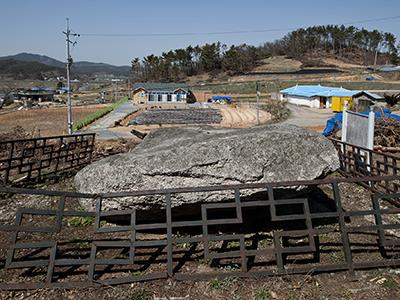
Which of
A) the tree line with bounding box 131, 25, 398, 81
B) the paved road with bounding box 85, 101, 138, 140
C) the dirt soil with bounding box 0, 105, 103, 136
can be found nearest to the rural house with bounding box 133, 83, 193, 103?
the dirt soil with bounding box 0, 105, 103, 136

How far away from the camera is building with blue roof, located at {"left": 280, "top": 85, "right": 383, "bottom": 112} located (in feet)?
132

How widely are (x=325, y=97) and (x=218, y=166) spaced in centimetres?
4842

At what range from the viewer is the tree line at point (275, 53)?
113625 millimetres

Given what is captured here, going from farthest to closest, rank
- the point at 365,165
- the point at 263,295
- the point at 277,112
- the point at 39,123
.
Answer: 1. the point at 277,112
2. the point at 39,123
3. the point at 365,165
4. the point at 263,295

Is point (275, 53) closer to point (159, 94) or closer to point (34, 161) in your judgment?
point (159, 94)

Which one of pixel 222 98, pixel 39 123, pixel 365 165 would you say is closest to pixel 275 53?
pixel 222 98

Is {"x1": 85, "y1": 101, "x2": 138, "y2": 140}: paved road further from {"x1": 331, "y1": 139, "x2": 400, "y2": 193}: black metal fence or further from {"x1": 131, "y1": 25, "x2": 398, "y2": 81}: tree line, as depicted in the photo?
{"x1": 131, "y1": 25, "x2": 398, "y2": 81}: tree line

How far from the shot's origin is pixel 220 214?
22.4ft

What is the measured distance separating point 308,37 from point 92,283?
5434 inches

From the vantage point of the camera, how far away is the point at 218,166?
238 inches

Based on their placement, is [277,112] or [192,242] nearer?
[192,242]

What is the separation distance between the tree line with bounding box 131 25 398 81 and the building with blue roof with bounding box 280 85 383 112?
177 feet

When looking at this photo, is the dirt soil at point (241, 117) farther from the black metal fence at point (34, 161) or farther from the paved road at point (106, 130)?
the black metal fence at point (34, 161)

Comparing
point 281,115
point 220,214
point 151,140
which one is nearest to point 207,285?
point 220,214
